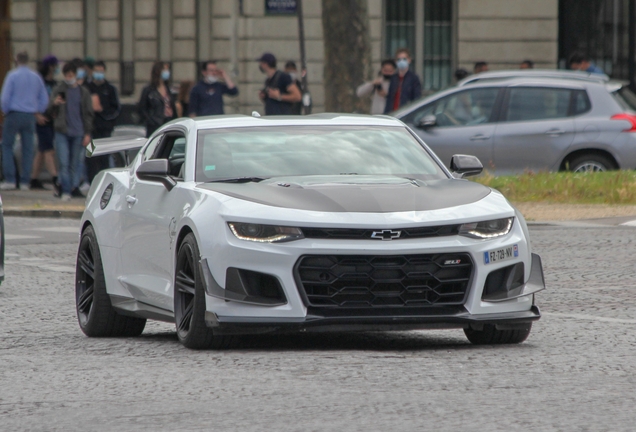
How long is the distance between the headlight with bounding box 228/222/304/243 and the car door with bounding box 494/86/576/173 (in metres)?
12.1

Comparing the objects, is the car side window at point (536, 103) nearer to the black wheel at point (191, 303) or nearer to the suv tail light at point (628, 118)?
the suv tail light at point (628, 118)

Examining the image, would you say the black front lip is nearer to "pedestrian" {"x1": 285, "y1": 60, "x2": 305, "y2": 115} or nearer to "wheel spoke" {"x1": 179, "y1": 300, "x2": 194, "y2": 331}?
"wheel spoke" {"x1": 179, "y1": 300, "x2": 194, "y2": 331}

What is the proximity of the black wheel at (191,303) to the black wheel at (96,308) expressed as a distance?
3.55 feet

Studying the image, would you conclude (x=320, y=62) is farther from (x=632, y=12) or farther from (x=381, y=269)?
(x=381, y=269)

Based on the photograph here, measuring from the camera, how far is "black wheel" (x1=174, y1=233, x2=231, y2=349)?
7.45 meters

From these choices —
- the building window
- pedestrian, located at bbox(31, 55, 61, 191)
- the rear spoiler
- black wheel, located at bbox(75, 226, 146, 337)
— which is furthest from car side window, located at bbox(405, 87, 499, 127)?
the building window

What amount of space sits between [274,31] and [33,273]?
19.5 metres

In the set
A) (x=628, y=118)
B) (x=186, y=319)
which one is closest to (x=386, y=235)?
(x=186, y=319)

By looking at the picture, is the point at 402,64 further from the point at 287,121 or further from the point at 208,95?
the point at 287,121

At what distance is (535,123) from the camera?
1900 cm

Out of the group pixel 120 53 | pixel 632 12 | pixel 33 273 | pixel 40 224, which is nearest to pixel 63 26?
pixel 120 53

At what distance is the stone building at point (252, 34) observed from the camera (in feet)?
104

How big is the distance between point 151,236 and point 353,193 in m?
1.39

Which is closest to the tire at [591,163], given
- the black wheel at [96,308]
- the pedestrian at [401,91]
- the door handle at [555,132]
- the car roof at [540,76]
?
the door handle at [555,132]
